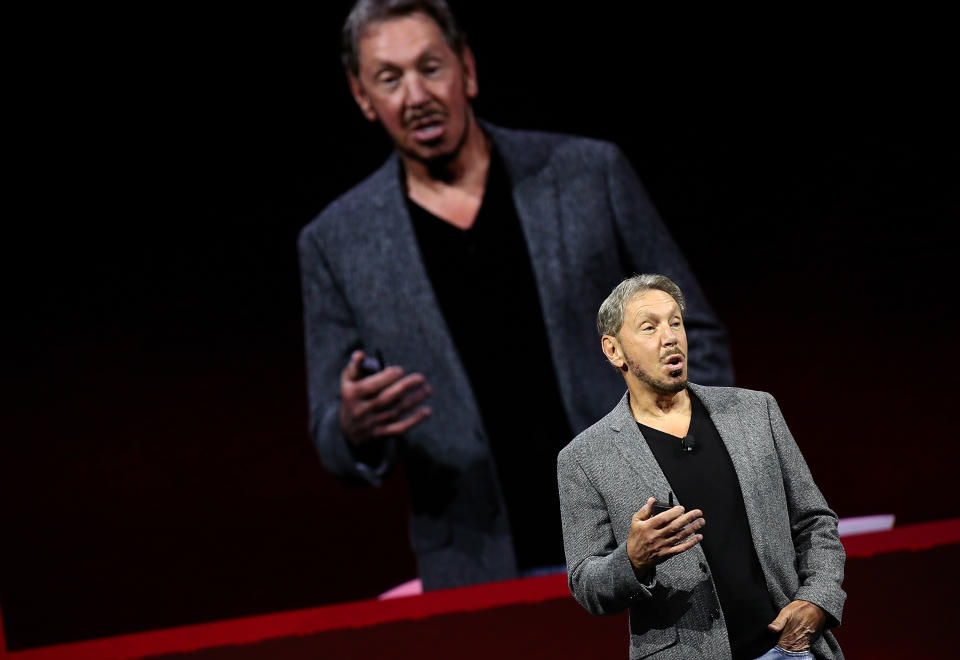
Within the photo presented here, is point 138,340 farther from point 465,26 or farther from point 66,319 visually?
point 465,26

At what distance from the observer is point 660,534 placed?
1.09 metres

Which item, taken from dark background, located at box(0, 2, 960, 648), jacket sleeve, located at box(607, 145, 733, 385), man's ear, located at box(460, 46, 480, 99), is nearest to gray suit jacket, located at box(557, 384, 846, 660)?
jacket sleeve, located at box(607, 145, 733, 385)

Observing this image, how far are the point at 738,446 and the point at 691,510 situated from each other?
0.39ft

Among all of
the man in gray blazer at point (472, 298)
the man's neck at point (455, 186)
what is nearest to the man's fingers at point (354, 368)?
the man in gray blazer at point (472, 298)

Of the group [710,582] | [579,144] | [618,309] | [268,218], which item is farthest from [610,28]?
[710,582]

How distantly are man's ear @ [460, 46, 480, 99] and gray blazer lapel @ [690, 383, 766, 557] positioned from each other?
181cm

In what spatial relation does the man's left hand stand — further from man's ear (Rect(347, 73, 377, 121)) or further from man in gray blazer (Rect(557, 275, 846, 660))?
man's ear (Rect(347, 73, 377, 121))

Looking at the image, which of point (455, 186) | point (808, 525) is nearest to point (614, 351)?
point (808, 525)

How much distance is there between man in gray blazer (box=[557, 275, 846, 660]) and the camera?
1.20 m

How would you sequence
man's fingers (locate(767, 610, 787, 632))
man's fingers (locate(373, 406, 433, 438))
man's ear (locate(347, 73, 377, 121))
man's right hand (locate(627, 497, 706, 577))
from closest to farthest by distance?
man's right hand (locate(627, 497, 706, 577)) → man's fingers (locate(767, 610, 787, 632)) → man's fingers (locate(373, 406, 433, 438)) → man's ear (locate(347, 73, 377, 121))

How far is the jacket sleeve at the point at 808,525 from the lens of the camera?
124cm

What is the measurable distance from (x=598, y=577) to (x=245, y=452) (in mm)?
2076

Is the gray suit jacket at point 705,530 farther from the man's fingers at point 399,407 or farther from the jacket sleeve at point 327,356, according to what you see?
the jacket sleeve at point 327,356

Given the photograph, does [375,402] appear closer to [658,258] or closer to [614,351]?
[658,258]
